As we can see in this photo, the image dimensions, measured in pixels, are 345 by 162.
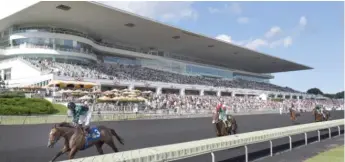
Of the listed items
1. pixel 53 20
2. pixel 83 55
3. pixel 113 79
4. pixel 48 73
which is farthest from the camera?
pixel 83 55

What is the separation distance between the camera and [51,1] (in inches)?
1410

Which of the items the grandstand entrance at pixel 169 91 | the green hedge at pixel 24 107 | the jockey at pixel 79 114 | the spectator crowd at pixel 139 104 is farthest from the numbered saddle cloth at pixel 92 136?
the grandstand entrance at pixel 169 91

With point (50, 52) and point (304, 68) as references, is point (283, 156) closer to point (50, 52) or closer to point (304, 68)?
point (50, 52)

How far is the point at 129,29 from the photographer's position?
156 feet

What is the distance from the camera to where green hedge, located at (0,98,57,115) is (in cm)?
1955

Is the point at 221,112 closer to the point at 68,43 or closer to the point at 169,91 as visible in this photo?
the point at 68,43

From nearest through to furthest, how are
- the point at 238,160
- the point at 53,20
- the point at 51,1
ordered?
the point at 238,160 < the point at 51,1 < the point at 53,20

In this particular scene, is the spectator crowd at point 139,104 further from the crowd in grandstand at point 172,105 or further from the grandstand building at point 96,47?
the grandstand building at point 96,47

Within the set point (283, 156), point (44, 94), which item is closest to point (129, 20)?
point (44, 94)

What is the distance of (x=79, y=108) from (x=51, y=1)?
31143 mm

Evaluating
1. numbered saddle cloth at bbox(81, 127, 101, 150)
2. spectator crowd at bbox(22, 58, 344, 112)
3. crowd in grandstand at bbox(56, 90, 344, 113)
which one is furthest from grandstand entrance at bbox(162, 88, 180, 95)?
numbered saddle cloth at bbox(81, 127, 101, 150)

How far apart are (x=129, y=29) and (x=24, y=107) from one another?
28532 millimetres

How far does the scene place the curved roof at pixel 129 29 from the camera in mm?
38594

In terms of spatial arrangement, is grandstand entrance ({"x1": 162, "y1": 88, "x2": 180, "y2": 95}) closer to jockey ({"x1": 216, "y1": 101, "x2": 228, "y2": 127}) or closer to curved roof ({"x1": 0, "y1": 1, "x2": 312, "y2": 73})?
curved roof ({"x1": 0, "y1": 1, "x2": 312, "y2": 73})
